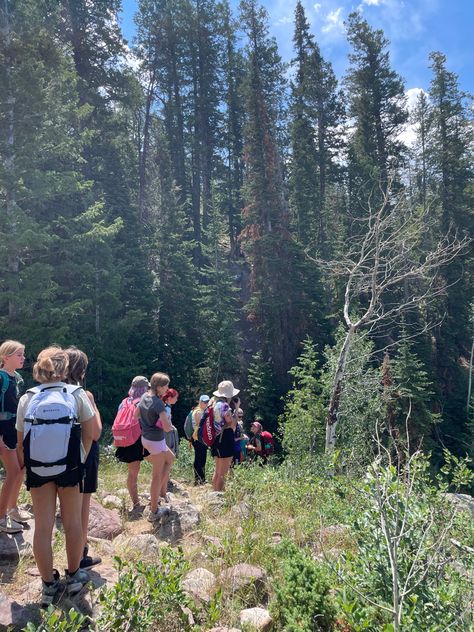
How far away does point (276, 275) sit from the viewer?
22.8 m

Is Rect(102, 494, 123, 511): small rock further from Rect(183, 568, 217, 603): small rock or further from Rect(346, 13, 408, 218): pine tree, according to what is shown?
Rect(346, 13, 408, 218): pine tree

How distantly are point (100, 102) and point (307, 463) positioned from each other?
19231mm

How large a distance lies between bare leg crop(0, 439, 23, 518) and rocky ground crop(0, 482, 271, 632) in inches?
10.0

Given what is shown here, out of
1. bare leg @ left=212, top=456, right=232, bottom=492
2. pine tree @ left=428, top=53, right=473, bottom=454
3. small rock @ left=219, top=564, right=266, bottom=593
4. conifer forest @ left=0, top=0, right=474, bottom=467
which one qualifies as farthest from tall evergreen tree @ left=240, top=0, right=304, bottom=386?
small rock @ left=219, top=564, right=266, bottom=593

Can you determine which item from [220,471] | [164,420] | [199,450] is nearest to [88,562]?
[164,420]

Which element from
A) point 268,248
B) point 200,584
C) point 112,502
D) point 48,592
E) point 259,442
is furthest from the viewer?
point 268,248

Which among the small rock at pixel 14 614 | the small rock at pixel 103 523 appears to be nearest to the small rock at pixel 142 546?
the small rock at pixel 103 523

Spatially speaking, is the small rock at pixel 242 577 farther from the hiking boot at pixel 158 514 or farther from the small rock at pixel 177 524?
the hiking boot at pixel 158 514

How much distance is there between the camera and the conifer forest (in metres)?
12.2

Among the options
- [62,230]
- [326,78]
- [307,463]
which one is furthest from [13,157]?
[326,78]

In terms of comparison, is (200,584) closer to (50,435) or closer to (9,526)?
(50,435)

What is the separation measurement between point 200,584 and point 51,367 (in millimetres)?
1932

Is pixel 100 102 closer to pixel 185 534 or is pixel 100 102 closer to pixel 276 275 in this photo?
pixel 276 275

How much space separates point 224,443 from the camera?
5.56m
